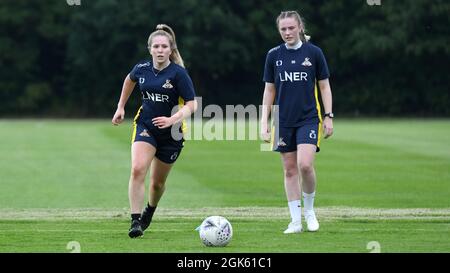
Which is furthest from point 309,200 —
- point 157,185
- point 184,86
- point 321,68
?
point 184,86

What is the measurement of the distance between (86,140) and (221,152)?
260 inches

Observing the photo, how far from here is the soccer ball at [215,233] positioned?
10.3 meters

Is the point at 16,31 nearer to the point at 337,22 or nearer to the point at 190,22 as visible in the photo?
the point at 190,22

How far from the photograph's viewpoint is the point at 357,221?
1297cm

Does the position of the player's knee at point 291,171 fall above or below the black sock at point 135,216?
above

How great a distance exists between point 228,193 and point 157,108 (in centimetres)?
604

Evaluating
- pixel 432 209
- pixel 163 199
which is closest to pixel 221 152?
pixel 163 199

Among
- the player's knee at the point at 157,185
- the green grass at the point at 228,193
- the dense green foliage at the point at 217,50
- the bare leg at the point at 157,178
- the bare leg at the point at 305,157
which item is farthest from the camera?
the dense green foliage at the point at 217,50

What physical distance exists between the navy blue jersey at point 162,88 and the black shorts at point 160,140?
9cm

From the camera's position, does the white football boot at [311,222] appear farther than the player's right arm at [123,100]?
Yes

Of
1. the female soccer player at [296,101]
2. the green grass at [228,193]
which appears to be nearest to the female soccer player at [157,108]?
the green grass at [228,193]

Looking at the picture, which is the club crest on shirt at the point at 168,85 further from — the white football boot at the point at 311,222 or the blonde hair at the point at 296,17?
the white football boot at the point at 311,222

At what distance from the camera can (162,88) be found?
11234mm
